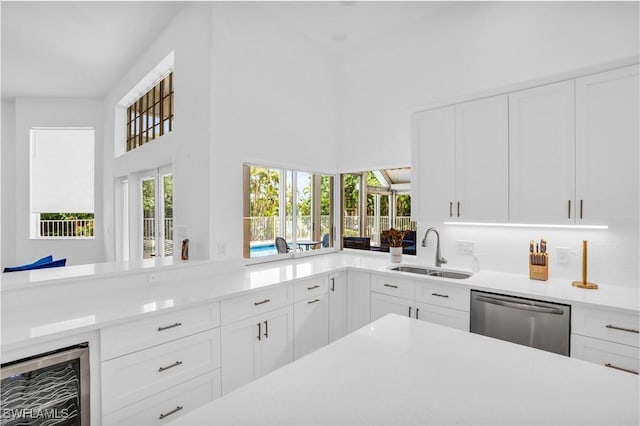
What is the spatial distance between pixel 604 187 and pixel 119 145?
596 cm

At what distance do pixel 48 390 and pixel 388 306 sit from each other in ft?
7.33

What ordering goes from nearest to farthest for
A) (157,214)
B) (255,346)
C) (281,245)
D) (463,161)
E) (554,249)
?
(255,346) < (554,249) < (463,161) < (281,245) < (157,214)

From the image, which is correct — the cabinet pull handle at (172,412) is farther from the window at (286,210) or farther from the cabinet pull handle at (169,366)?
the window at (286,210)

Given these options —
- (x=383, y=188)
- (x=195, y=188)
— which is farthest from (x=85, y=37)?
(x=383, y=188)

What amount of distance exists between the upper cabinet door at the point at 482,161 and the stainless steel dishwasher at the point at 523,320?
65cm

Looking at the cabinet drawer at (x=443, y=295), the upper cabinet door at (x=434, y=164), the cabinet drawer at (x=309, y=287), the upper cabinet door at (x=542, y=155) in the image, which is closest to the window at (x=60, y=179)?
the cabinet drawer at (x=309, y=287)

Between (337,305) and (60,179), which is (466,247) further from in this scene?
(60,179)

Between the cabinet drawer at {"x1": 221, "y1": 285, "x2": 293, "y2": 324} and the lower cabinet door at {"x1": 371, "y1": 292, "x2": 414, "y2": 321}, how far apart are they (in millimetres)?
798

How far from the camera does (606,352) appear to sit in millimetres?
1802

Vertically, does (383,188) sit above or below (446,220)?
above

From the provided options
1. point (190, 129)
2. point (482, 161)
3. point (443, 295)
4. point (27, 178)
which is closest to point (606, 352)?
point (443, 295)

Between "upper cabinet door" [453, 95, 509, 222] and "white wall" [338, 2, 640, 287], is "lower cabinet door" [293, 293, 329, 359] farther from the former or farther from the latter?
"upper cabinet door" [453, 95, 509, 222]

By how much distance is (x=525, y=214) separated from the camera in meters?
2.32

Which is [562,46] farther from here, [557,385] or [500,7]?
[557,385]
